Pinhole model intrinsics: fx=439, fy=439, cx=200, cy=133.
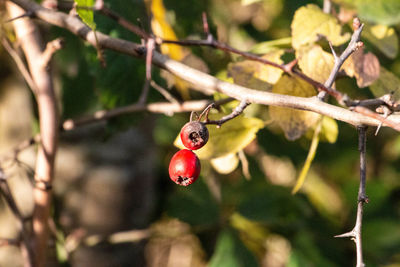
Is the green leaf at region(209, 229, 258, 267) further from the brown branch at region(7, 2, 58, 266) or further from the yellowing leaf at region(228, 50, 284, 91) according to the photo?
the yellowing leaf at region(228, 50, 284, 91)

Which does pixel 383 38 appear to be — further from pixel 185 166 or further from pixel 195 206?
pixel 195 206

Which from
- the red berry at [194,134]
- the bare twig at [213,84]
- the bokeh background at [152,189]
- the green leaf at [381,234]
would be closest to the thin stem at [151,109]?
the bokeh background at [152,189]

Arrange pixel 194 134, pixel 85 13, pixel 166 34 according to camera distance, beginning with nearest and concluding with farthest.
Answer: pixel 194 134
pixel 85 13
pixel 166 34

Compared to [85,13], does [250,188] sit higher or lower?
lower

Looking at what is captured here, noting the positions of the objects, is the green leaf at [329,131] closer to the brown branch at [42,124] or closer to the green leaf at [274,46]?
the green leaf at [274,46]

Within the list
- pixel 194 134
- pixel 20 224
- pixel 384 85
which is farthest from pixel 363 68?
pixel 20 224

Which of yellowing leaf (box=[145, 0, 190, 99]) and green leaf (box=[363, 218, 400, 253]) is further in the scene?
green leaf (box=[363, 218, 400, 253])

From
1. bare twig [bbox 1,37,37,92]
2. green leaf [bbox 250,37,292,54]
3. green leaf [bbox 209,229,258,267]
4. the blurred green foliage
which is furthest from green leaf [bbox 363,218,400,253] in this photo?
bare twig [bbox 1,37,37,92]
